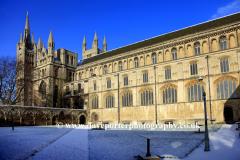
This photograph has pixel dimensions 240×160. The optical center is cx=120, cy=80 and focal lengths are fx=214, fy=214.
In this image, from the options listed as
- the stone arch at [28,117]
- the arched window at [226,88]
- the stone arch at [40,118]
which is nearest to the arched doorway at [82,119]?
the stone arch at [40,118]

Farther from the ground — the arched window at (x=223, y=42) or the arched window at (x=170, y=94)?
the arched window at (x=223, y=42)

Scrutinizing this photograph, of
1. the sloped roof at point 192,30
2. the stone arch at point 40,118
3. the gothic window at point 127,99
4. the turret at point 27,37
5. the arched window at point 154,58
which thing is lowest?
the stone arch at point 40,118

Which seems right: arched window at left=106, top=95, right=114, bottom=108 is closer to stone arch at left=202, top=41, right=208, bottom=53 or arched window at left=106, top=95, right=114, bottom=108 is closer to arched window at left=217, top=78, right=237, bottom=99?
stone arch at left=202, top=41, right=208, bottom=53

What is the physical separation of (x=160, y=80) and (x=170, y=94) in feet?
11.3

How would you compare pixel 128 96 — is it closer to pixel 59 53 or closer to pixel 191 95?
pixel 191 95

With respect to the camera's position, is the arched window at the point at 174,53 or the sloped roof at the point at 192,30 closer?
the sloped roof at the point at 192,30

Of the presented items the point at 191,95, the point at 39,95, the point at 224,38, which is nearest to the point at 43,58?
the point at 39,95

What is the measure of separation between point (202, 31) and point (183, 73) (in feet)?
27.0

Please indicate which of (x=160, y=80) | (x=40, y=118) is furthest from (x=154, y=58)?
(x=40, y=118)

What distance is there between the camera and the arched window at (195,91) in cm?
3597

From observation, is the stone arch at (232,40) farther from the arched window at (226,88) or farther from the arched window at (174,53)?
the arched window at (174,53)

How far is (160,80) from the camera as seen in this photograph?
41031 millimetres

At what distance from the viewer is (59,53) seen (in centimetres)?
6344

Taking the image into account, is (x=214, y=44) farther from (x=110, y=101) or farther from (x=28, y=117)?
(x=28, y=117)
